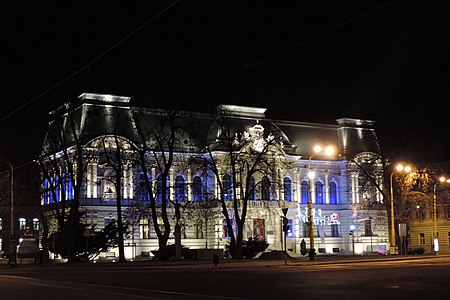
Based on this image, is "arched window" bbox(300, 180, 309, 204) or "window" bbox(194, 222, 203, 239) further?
"arched window" bbox(300, 180, 309, 204)

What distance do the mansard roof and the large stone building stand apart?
14cm

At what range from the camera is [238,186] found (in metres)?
74.6

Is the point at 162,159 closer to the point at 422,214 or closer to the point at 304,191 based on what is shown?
the point at 304,191

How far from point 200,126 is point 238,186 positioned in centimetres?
1884

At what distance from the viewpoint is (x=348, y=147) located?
10144 centimetres

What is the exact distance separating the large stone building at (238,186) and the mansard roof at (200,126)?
0.14 m

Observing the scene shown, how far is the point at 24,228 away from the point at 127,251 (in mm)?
40855

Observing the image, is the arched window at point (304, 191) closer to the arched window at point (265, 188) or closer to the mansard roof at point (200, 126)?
the mansard roof at point (200, 126)

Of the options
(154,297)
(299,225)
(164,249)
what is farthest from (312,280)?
(299,225)

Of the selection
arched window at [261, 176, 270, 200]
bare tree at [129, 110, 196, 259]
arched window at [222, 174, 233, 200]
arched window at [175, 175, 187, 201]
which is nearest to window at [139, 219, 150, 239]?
bare tree at [129, 110, 196, 259]

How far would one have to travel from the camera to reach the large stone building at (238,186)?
80.8 meters

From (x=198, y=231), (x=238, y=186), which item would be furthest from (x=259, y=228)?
(x=238, y=186)

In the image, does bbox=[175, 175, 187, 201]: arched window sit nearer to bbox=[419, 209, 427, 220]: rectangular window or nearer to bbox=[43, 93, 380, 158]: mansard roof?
bbox=[43, 93, 380, 158]: mansard roof

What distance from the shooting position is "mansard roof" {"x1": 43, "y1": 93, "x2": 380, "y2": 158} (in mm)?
73688
